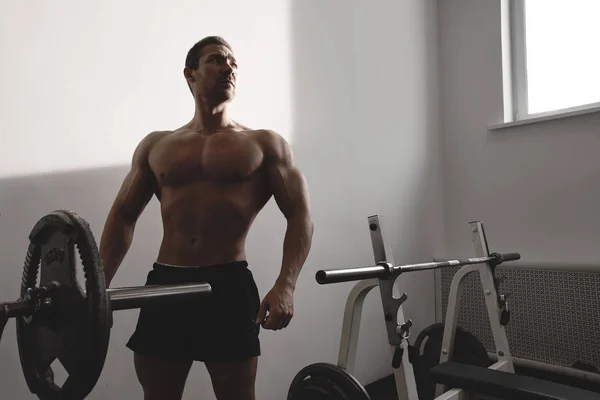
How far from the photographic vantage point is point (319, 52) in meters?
1.92

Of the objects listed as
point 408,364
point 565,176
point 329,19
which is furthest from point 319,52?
point 408,364

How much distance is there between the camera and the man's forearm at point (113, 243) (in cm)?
102

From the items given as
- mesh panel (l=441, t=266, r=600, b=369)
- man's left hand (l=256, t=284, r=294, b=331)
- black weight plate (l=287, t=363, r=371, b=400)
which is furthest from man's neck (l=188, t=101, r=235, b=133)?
mesh panel (l=441, t=266, r=600, b=369)

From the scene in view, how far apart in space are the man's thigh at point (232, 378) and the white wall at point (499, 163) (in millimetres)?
1536

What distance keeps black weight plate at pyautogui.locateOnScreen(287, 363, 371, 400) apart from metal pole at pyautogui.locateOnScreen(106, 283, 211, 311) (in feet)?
2.34

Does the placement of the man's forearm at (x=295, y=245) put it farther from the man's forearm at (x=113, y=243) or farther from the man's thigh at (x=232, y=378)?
the man's forearm at (x=113, y=243)

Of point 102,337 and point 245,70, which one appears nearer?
point 102,337

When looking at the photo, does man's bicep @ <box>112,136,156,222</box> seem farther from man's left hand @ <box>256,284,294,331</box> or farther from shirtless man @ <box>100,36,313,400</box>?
man's left hand @ <box>256,284,294,331</box>

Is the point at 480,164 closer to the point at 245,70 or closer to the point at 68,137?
the point at 245,70

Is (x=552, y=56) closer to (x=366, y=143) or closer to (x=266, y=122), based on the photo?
(x=366, y=143)

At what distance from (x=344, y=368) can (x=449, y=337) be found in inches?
21.1

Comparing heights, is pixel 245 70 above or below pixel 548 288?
above

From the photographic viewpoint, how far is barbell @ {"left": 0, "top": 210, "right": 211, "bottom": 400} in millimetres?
476

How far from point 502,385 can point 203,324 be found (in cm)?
85
